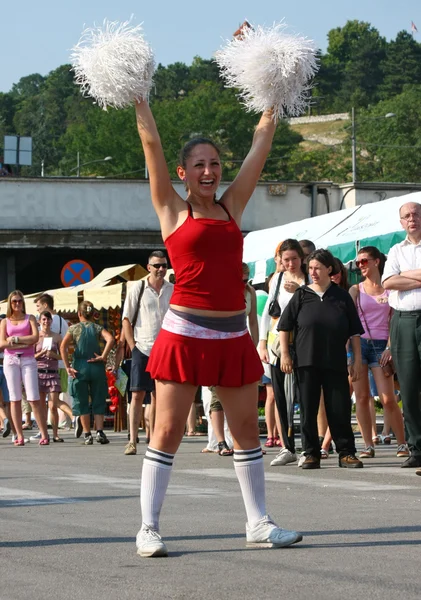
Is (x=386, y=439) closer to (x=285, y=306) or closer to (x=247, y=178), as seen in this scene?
(x=285, y=306)

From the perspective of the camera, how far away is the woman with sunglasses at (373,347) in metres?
12.9

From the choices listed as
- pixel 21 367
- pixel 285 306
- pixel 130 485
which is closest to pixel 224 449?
pixel 285 306

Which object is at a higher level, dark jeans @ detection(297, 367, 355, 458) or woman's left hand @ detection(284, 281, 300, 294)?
woman's left hand @ detection(284, 281, 300, 294)

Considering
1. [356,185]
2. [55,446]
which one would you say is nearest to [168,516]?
[55,446]

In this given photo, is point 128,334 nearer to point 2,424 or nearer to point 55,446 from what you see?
point 55,446

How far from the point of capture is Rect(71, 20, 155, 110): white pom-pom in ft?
22.9

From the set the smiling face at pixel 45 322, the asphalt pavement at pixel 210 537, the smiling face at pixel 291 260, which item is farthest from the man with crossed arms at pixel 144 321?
the smiling face at pixel 45 322

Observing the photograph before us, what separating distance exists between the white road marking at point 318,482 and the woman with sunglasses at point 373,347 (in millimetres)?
1591

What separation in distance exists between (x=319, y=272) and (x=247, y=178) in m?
5.05

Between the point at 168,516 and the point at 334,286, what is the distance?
4.42 m

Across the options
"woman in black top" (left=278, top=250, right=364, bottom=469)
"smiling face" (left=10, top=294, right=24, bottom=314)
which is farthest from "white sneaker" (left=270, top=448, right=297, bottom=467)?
"smiling face" (left=10, top=294, right=24, bottom=314)

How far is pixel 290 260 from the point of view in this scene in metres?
12.5

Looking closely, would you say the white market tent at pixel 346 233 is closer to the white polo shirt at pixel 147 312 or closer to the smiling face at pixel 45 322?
the white polo shirt at pixel 147 312

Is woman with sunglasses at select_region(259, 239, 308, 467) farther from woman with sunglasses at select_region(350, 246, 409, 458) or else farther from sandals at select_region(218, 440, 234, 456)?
sandals at select_region(218, 440, 234, 456)
